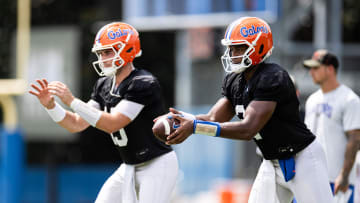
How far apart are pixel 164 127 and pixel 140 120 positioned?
2.96ft

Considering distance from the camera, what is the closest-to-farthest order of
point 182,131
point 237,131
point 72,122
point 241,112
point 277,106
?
point 182,131
point 237,131
point 277,106
point 241,112
point 72,122

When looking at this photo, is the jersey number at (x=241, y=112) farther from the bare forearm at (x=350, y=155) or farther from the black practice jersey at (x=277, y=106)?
the bare forearm at (x=350, y=155)

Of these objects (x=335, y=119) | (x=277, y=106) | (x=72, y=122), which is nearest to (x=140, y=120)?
(x=72, y=122)

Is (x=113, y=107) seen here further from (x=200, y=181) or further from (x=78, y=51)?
(x=78, y=51)

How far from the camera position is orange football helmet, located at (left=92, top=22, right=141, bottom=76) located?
515cm

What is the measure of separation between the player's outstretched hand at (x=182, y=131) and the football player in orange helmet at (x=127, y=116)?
0.82 metres

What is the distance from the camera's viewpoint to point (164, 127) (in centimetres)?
423

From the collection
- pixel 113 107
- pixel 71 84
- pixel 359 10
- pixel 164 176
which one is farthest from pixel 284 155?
pixel 359 10

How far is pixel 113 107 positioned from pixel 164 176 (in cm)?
67

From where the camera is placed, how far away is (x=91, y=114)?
4863 millimetres

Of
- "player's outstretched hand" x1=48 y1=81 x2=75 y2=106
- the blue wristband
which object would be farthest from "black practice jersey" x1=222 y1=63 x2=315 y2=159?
"player's outstretched hand" x1=48 y1=81 x2=75 y2=106

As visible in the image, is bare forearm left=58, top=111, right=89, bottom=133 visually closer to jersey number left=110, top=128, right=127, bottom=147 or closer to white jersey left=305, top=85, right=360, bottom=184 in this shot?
jersey number left=110, top=128, right=127, bottom=147

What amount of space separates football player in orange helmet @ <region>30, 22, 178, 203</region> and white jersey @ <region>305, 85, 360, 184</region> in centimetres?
168

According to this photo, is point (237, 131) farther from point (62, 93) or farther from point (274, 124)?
point (62, 93)
